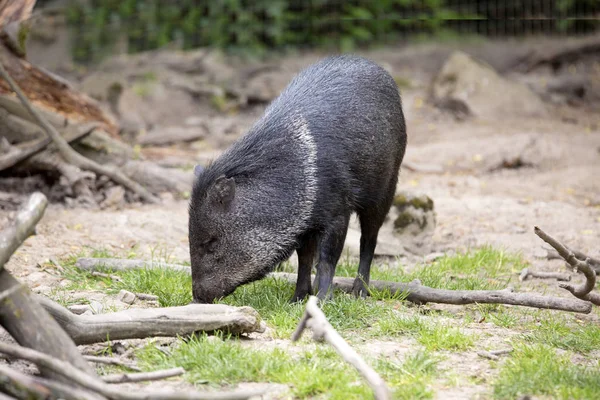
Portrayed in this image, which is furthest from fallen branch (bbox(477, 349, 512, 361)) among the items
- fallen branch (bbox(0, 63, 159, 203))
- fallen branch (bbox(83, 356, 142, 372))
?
fallen branch (bbox(0, 63, 159, 203))

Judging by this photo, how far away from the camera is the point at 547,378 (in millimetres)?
3602

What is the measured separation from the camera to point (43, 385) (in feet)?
9.77

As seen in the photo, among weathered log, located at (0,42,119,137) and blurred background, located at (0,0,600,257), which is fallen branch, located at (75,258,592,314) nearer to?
blurred background, located at (0,0,600,257)

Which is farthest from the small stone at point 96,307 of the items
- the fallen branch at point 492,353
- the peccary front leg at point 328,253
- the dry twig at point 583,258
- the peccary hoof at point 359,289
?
the dry twig at point 583,258

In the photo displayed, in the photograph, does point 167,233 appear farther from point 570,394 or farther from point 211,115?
point 211,115

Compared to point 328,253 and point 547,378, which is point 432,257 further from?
point 547,378

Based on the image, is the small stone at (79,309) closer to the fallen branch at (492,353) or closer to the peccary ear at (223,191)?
the peccary ear at (223,191)

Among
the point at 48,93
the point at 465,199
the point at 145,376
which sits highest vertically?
the point at 48,93

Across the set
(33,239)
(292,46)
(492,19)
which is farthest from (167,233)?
(492,19)

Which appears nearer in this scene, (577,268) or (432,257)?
(577,268)

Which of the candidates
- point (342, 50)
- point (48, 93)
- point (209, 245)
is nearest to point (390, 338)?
point (209, 245)

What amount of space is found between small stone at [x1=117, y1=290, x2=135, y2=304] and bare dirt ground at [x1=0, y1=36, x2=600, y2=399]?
52 centimetres

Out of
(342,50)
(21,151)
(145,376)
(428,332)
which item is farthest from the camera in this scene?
(342,50)

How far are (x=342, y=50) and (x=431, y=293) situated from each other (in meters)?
8.05
